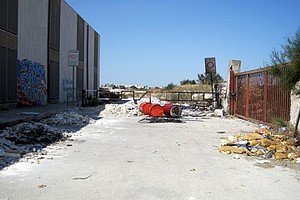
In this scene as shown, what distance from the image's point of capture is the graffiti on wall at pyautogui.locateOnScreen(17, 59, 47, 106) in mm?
21414

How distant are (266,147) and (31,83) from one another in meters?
18.1

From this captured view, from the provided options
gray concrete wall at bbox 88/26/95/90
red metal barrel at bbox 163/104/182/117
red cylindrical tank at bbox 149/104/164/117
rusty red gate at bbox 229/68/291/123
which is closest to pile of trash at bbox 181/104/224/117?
rusty red gate at bbox 229/68/291/123

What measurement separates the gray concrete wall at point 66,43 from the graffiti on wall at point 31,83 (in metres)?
4.47

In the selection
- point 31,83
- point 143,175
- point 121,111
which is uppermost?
point 31,83

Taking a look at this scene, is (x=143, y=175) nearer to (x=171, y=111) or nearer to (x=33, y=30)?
(x=171, y=111)

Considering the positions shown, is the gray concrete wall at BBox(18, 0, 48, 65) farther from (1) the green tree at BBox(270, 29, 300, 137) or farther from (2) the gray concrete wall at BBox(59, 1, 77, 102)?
(1) the green tree at BBox(270, 29, 300, 137)

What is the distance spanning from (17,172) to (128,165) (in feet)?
7.33

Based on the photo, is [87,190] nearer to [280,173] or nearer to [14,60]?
[280,173]

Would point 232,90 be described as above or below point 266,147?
above

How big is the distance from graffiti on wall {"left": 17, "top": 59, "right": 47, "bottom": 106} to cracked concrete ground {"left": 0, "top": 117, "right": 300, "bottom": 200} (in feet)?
42.5

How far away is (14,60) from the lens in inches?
789

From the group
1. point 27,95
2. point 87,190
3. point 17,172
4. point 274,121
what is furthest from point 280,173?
point 27,95

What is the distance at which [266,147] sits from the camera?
29.5 feet

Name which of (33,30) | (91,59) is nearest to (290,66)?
(33,30)
